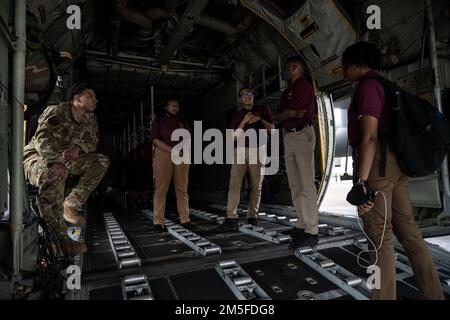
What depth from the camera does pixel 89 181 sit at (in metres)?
3.74

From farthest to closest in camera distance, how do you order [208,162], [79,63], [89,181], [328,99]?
[208,162] → [79,63] → [328,99] → [89,181]

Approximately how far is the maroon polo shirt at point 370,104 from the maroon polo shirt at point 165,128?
2600 millimetres

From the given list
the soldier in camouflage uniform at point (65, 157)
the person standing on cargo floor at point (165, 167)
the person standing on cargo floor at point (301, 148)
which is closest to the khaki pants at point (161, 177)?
the person standing on cargo floor at point (165, 167)

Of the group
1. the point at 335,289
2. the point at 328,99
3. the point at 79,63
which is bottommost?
the point at 335,289

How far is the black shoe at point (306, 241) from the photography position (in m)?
2.96

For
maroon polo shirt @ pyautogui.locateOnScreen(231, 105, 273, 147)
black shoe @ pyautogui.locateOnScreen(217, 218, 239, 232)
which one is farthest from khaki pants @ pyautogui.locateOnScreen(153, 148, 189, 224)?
maroon polo shirt @ pyautogui.locateOnScreen(231, 105, 273, 147)

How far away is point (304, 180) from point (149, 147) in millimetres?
5311

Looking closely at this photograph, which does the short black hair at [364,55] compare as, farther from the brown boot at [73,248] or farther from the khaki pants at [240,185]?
the brown boot at [73,248]

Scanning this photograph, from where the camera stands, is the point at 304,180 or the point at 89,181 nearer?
the point at 304,180

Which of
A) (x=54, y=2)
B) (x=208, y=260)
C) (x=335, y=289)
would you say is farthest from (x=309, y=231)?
(x=54, y=2)

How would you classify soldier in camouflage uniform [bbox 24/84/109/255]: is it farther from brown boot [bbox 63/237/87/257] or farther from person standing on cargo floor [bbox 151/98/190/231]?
person standing on cargo floor [bbox 151/98/190/231]

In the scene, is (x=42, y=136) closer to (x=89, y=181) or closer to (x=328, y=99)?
(x=89, y=181)

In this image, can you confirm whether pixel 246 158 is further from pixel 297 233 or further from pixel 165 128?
pixel 297 233

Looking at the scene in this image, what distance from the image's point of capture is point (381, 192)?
5.99 feet
